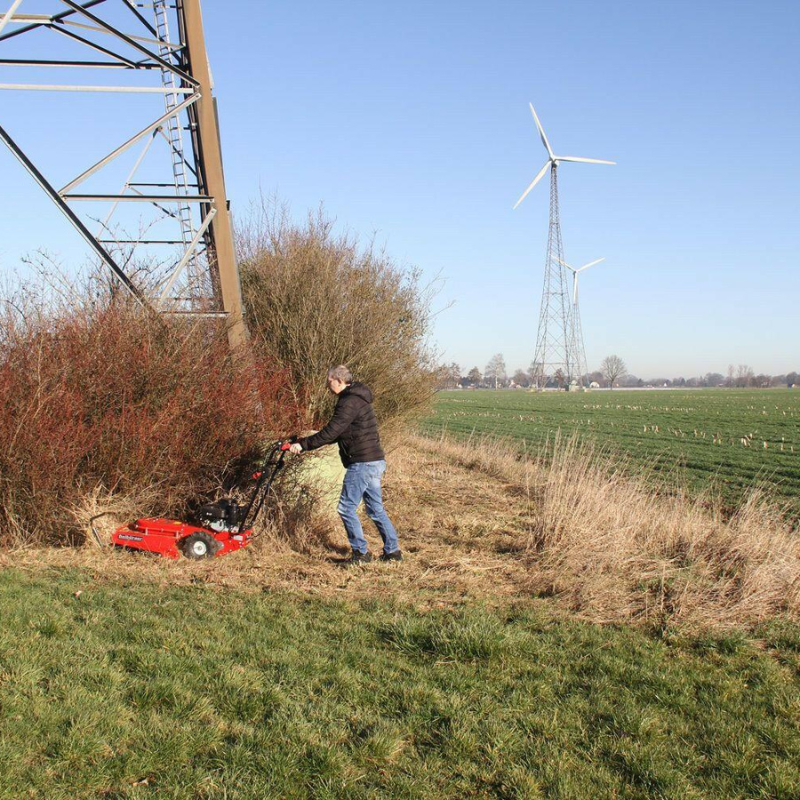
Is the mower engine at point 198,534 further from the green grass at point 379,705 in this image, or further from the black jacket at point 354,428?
the green grass at point 379,705

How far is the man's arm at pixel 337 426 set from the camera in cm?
718

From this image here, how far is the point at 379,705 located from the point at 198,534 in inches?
147

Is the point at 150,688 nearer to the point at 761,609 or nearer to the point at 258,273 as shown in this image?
the point at 761,609

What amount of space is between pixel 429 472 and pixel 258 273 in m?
4.89

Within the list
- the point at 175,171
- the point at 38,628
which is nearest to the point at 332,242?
the point at 175,171

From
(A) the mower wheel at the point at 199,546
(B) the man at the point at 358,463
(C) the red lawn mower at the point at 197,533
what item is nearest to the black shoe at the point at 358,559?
(B) the man at the point at 358,463

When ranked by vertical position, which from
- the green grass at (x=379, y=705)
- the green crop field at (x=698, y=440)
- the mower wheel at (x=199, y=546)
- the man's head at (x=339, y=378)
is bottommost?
the green crop field at (x=698, y=440)

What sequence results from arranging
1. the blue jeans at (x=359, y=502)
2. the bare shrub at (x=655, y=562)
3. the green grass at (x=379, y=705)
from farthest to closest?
the blue jeans at (x=359, y=502) < the bare shrub at (x=655, y=562) < the green grass at (x=379, y=705)

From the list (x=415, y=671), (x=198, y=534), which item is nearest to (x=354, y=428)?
(x=198, y=534)

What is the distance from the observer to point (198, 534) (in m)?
7.37

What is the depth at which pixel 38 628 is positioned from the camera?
5.16 meters

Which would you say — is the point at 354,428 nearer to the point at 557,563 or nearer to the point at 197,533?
the point at 197,533

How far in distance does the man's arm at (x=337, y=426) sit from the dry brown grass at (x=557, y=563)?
1176mm

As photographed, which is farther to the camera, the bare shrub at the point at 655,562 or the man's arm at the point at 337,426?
the man's arm at the point at 337,426
